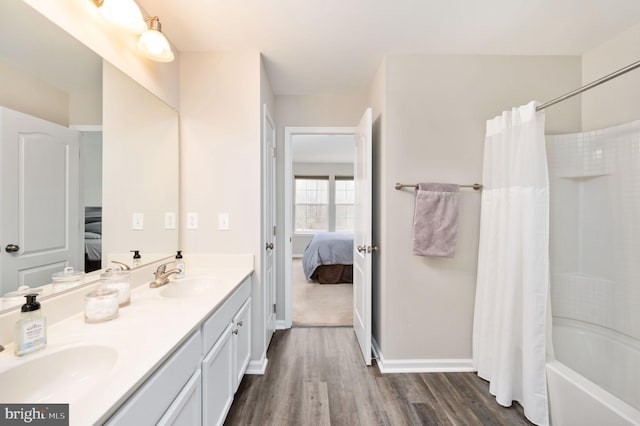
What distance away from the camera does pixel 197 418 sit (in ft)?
3.85

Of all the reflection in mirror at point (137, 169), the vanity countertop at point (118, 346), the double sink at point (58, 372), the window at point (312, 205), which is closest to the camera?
the vanity countertop at point (118, 346)

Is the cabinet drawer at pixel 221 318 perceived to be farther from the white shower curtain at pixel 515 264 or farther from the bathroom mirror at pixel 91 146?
the white shower curtain at pixel 515 264

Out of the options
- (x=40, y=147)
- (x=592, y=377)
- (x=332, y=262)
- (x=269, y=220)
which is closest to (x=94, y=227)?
(x=40, y=147)

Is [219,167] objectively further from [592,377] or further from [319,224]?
[319,224]

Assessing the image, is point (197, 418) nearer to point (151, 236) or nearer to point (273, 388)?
point (273, 388)

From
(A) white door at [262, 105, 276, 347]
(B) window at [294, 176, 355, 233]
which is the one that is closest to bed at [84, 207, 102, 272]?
(A) white door at [262, 105, 276, 347]

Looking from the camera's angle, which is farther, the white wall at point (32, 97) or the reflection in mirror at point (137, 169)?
the reflection in mirror at point (137, 169)

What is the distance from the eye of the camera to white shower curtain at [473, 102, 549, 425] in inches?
66.5

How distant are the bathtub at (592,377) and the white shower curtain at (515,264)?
0.31 feet

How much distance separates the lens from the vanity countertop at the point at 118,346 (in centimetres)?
68

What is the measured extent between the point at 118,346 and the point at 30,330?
250 mm

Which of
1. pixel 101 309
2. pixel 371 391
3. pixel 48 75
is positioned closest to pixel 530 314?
pixel 371 391

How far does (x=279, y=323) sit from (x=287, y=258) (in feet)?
2.28

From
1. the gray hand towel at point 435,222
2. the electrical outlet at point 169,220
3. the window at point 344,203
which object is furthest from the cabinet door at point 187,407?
the window at point 344,203
